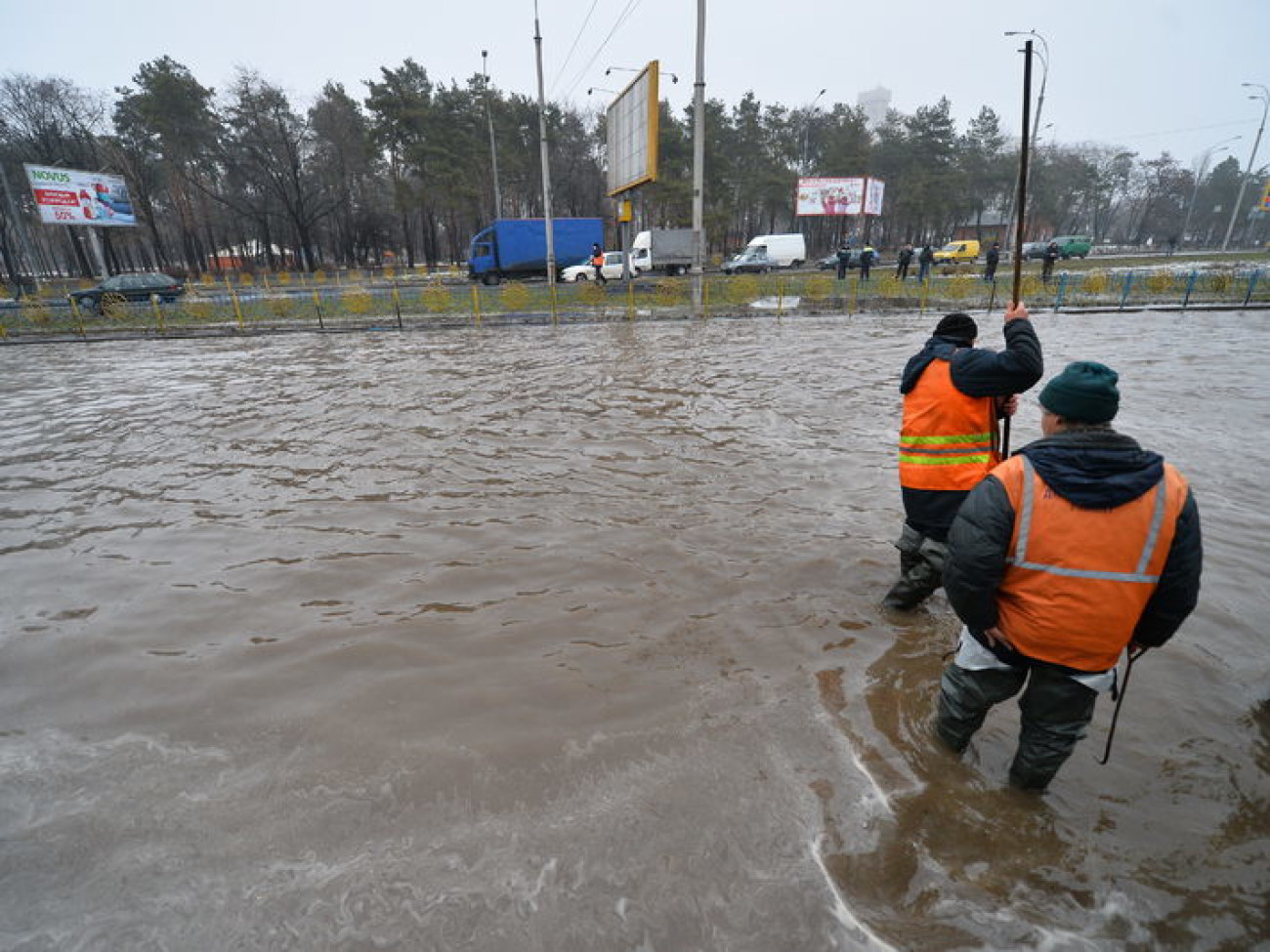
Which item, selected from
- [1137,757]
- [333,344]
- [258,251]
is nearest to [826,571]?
[1137,757]

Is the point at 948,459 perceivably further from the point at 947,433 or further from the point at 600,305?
the point at 600,305

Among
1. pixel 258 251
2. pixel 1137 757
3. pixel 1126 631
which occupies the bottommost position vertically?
pixel 1137 757

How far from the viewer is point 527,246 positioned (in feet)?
104

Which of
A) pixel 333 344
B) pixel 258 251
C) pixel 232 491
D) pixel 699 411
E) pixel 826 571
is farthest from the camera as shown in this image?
pixel 258 251

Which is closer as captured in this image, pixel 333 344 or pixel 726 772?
pixel 726 772

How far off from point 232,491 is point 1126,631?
22.6ft

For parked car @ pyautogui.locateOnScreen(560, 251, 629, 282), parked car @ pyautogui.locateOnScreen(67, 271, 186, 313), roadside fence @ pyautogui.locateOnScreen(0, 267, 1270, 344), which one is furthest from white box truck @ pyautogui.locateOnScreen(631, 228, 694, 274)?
parked car @ pyautogui.locateOnScreen(67, 271, 186, 313)

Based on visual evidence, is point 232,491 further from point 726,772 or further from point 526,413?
point 726,772

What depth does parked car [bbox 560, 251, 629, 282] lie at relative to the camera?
31.4 meters

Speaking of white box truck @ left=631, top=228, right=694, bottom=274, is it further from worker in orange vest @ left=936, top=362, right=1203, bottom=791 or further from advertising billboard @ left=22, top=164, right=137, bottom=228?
worker in orange vest @ left=936, top=362, right=1203, bottom=791

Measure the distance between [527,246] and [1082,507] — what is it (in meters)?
32.7

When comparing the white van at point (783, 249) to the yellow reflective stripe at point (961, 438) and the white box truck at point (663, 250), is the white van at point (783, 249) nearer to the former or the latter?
the white box truck at point (663, 250)

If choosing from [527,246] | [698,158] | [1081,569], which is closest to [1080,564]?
[1081,569]

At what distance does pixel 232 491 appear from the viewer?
6078 mm
